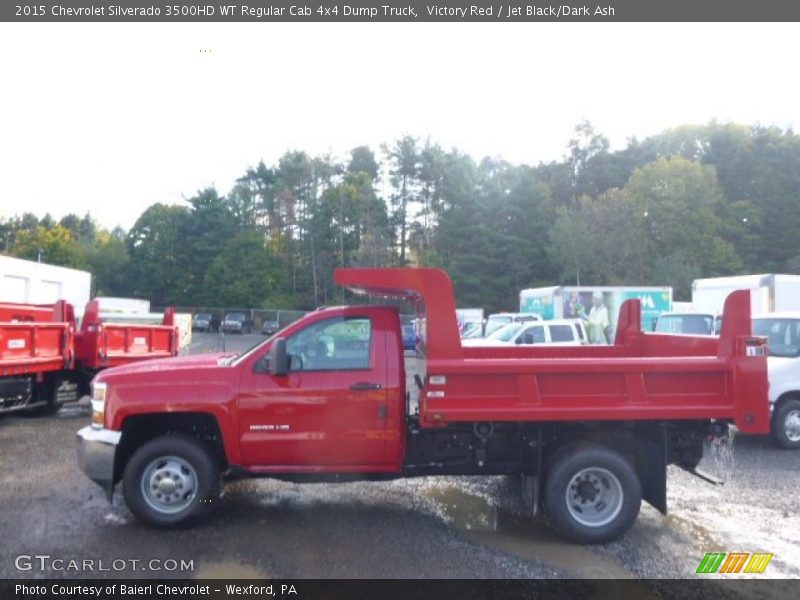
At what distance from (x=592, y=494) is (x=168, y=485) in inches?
148

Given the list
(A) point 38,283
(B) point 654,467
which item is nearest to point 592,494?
A: (B) point 654,467

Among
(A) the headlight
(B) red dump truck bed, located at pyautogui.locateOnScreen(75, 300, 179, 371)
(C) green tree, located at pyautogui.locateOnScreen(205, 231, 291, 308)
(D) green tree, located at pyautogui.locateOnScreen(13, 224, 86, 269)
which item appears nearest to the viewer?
(A) the headlight

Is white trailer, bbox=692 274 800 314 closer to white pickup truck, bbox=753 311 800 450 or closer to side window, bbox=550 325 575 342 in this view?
side window, bbox=550 325 575 342

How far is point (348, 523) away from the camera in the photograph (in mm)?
6770

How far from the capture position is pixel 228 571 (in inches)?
213

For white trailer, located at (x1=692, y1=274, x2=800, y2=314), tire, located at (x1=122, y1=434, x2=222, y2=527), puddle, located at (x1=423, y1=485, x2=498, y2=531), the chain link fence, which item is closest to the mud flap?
puddle, located at (x1=423, y1=485, x2=498, y2=531)

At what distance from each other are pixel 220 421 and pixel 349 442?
1.16 metres

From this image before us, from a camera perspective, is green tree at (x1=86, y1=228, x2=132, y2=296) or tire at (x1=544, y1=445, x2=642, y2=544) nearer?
tire at (x1=544, y1=445, x2=642, y2=544)

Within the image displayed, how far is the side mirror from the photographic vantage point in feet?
20.9

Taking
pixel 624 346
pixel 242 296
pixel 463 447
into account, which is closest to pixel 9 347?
pixel 463 447

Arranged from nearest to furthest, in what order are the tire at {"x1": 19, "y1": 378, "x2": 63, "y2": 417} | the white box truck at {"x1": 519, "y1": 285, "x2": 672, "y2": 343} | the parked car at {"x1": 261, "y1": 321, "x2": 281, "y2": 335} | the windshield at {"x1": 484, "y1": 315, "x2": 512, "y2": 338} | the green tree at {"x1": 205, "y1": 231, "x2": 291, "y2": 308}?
1. the tire at {"x1": 19, "y1": 378, "x2": 63, "y2": 417}
2. the windshield at {"x1": 484, "y1": 315, "x2": 512, "y2": 338}
3. the white box truck at {"x1": 519, "y1": 285, "x2": 672, "y2": 343}
4. the parked car at {"x1": 261, "y1": 321, "x2": 281, "y2": 335}
5. the green tree at {"x1": 205, "y1": 231, "x2": 291, "y2": 308}

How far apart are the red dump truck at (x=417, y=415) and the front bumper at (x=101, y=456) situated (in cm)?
1

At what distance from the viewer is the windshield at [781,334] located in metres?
11.0

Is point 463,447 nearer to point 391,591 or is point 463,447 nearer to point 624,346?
point 391,591
